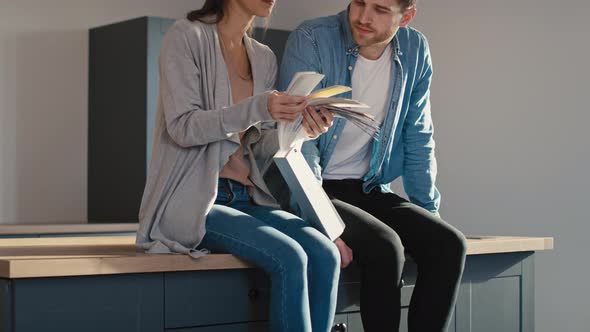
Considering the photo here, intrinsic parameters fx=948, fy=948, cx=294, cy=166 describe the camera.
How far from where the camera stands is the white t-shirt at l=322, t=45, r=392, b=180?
98.9 inches

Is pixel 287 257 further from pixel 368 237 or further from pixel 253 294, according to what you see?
pixel 368 237

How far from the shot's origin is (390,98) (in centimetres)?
251

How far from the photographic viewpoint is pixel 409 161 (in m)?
2.63

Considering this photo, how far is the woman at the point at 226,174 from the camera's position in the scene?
2023mm

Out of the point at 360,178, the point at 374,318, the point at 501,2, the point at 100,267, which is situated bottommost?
the point at 374,318

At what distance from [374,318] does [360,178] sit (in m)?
0.46

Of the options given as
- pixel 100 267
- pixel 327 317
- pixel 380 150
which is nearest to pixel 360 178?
pixel 380 150

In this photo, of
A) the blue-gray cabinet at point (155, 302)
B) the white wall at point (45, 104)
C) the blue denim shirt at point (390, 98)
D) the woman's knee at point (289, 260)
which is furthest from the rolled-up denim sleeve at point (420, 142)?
the white wall at point (45, 104)

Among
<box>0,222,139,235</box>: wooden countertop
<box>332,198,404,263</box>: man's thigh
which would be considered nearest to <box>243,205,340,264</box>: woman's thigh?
<box>332,198,404,263</box>: man's thigh

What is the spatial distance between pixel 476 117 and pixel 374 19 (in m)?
2.13

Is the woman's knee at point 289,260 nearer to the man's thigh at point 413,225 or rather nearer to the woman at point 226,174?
the woman at point 226,174

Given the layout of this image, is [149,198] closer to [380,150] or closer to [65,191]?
[380,150]

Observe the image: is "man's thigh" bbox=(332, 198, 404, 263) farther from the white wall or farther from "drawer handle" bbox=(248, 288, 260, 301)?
the white wall

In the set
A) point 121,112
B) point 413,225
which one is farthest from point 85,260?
point 121,112
